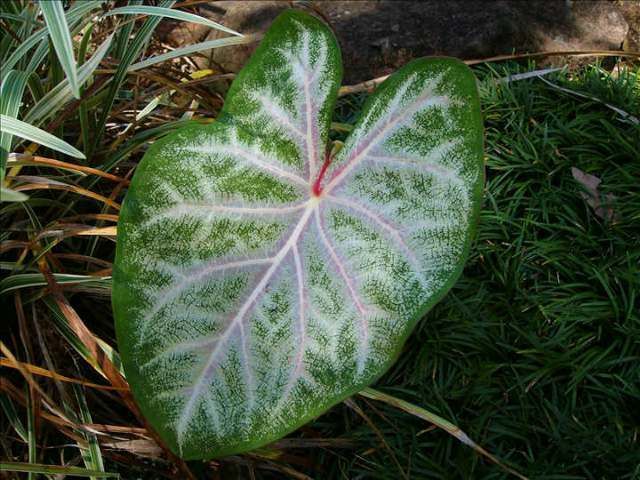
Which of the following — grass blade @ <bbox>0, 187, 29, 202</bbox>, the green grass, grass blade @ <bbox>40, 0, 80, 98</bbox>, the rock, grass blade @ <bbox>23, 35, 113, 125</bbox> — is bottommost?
the green grass

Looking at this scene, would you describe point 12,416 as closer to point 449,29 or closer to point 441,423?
point 441,423

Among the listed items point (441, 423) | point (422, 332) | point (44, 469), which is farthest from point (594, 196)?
point (44, 469)

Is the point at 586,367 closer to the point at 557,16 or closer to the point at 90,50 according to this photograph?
the point at 557,16

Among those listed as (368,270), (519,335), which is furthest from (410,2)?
(368,270)

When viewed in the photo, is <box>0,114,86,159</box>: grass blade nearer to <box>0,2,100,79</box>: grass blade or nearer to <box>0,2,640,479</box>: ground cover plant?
<box>0,2,640,479</box>: ground cover plant

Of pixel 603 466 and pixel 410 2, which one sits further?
pixel 410 2

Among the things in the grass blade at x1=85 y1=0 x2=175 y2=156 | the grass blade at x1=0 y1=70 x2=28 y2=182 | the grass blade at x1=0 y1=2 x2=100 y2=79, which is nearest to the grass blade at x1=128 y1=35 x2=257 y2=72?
the grass blade at x1=85 y1=0 x2=175 y2=156
